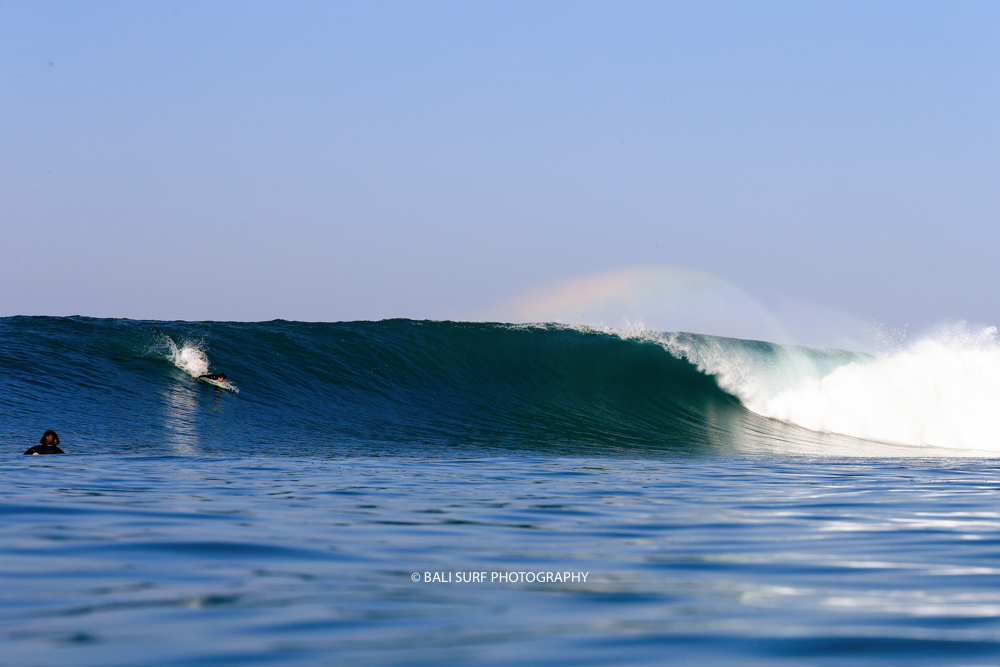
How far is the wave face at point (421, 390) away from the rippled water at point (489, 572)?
575 cm

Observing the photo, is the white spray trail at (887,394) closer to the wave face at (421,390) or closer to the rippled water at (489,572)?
the wave face at (421,390)

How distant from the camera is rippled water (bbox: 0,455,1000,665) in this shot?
2.45m

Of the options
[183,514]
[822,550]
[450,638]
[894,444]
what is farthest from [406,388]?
[450,638]

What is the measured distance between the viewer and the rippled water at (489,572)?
245 cm

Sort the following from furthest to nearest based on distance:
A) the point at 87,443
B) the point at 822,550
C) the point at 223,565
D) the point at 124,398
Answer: the point at 124,398, the point at 87,443, the point at 822,550, the point at 223,565

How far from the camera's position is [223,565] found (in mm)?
3633

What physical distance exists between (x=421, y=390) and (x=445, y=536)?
13.4 metres

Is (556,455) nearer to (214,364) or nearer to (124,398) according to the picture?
(124,398)

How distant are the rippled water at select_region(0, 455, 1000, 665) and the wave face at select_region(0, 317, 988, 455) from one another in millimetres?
5753

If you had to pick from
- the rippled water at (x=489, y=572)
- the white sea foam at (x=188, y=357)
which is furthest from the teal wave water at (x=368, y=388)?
the rippled water at (x=489, y=572)

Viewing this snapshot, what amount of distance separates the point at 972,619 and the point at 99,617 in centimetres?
267

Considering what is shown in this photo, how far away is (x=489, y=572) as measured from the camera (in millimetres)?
3621

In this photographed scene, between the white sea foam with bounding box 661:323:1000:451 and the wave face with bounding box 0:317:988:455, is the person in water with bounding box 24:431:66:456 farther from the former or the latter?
→ the white sea foam with bounding box 661:323:1000:451

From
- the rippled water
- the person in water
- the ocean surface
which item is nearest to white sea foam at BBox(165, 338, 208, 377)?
the ocean surface
